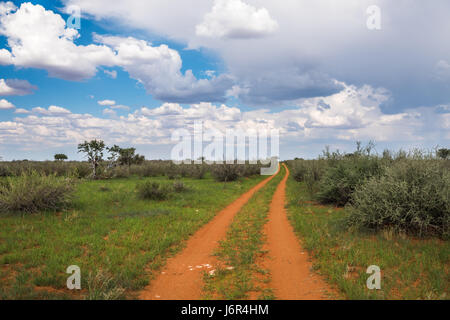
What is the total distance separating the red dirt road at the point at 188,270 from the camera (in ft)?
17.7

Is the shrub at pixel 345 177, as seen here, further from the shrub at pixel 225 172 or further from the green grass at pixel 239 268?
the shrub at pixel 225 172

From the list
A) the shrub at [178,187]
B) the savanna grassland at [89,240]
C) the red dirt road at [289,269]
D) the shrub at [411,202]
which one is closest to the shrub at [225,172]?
the shrub at [178,187]

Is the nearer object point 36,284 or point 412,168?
point 36,284

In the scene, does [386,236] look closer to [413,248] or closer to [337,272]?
[413,248]

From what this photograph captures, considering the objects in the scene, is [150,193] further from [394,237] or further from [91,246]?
[394,237]

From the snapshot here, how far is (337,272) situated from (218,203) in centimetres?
1108

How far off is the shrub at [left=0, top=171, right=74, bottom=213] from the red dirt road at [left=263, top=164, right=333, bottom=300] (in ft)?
31.2

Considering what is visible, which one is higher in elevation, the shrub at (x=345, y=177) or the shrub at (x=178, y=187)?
the shrub at (x=345, y=177)

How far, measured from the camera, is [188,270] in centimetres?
664

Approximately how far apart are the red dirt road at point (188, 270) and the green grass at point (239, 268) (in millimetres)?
255

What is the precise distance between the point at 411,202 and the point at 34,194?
563 inches

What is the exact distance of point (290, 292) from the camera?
5336 millimetres
